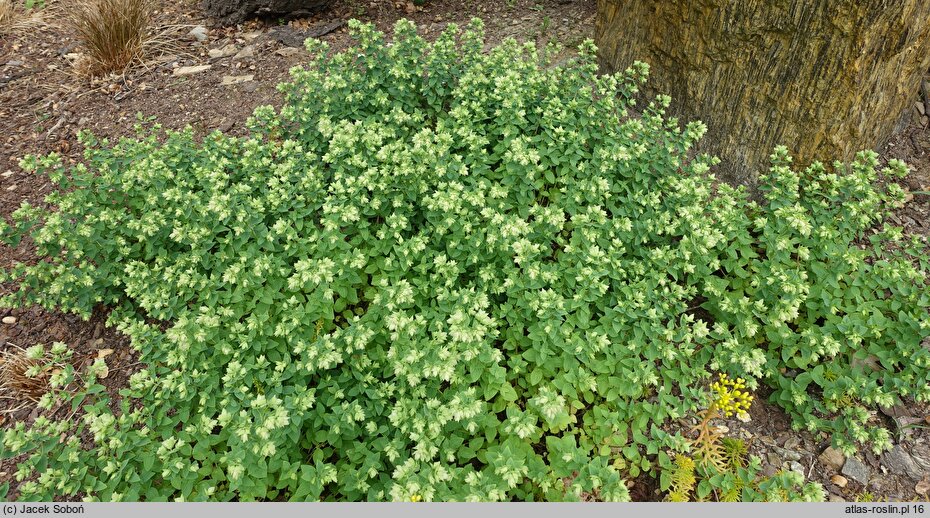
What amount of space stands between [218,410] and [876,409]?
3.39 meters

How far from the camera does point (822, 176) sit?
3.17 metres

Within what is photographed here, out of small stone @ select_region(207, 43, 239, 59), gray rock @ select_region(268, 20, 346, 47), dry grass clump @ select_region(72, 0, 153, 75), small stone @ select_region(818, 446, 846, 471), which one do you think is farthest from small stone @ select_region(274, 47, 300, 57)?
small stone @ select_region(818, 446, 846, 471)

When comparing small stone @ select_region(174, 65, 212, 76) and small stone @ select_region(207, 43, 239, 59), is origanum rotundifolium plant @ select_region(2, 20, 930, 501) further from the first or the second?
small stone @ select_region(207, 43, 239, 59)

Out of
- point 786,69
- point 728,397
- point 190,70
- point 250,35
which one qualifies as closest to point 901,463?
point 728,397

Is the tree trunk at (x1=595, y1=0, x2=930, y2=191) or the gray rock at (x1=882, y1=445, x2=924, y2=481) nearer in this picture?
the gray rock at (x1=882, y1=445, x2=924, y2=481)

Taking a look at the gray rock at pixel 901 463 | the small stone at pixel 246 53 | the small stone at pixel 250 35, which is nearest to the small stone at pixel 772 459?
the gray rock at pixel 901 463

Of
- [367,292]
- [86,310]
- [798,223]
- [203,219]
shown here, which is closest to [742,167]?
[798,223]

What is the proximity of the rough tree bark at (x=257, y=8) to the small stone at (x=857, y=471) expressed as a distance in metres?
6.16

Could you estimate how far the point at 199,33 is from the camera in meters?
6.19

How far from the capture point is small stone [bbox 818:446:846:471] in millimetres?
2894

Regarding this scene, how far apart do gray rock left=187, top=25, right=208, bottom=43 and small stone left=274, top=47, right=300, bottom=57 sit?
3.45ft

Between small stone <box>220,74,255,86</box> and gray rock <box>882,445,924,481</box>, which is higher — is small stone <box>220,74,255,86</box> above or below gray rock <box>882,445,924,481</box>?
above

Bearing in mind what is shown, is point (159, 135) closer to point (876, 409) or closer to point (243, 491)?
point (243, 491)

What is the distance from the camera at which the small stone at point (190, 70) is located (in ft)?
18.6
